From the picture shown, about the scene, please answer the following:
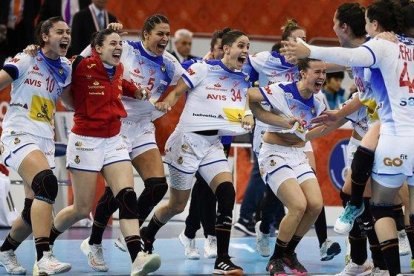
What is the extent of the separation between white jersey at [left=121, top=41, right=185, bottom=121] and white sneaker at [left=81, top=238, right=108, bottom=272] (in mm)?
1239

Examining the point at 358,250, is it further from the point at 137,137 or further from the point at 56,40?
the point at 56,40

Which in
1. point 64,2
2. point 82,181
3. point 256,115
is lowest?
point 82,181

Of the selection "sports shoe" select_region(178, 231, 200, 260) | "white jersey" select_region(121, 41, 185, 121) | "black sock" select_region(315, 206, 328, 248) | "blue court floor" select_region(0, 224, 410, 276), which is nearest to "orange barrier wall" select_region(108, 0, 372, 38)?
"blue court floor" select_region(0, 224, 410, 276)

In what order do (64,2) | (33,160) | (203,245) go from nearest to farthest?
(33,160)
(203,245)
(64,2)

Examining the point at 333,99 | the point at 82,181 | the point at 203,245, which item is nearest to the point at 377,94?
the point at 82,181

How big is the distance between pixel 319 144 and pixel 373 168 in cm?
573

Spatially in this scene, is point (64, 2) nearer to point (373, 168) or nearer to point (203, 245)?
point (203, 245)

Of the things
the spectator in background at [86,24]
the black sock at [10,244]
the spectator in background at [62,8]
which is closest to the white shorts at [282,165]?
the black sock at [10,244]

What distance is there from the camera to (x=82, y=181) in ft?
28.8

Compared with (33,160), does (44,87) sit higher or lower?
higher

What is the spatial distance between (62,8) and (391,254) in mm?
7846

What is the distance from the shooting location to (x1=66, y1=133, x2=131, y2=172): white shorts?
8.70 m

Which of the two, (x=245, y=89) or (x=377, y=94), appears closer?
(x=377, y=94)

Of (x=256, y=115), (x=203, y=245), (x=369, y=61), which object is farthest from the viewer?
(x=203, y=245)
